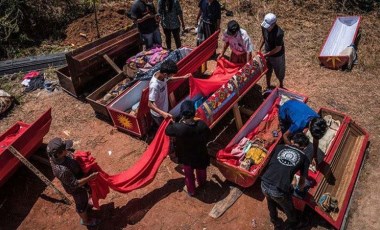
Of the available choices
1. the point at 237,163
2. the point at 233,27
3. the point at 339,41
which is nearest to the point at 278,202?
the point at 237,163

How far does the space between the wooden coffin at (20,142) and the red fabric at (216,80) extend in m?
3.20

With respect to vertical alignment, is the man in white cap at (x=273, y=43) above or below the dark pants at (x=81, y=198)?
above

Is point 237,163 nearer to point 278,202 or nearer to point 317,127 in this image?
point 278,202

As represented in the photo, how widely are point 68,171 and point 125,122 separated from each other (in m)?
2.90

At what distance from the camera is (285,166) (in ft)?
18.8

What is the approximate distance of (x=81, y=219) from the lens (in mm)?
7129

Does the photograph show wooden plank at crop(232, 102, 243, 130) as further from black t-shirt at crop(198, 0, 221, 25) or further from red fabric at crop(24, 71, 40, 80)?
red fabric at crop(24, 71, 40, 80)

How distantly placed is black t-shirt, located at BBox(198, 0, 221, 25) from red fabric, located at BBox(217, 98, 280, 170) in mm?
2990

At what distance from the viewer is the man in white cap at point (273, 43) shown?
837 centimetres

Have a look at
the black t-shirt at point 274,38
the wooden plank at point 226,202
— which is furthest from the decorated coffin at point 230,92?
the wooden plank at point 226,202

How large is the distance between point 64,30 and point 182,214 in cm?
872

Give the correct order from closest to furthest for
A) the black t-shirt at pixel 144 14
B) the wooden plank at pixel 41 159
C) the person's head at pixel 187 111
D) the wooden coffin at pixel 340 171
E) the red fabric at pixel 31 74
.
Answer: the person's head at pixel 187 111
the wooden coffin at pixel 340 171
the wooden plank at pixel 41 159
the black t-shirt at pixel 144 14
the red fabric at pixel 31 74

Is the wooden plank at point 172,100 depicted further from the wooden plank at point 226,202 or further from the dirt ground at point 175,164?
the wooden plank at point 226,202

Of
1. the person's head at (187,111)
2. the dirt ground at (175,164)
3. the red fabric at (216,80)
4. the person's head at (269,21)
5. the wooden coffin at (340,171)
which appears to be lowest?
the dirt ground at (175,164)
